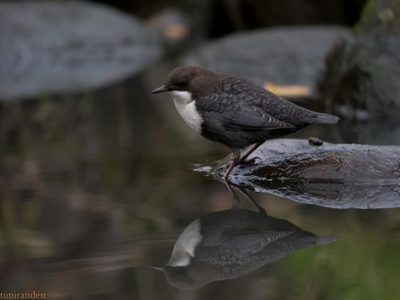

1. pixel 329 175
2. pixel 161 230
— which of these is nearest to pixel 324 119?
pixel 329 175

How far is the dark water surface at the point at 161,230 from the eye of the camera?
3902 mm

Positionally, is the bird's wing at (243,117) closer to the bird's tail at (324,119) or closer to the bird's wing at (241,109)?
the bird's wing at (241,109)

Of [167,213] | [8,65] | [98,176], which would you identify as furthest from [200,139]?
[8,65]

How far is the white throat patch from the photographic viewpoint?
542cm

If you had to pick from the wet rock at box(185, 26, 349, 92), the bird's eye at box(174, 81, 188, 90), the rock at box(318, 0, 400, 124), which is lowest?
the wet rock at box(185, 26, 349, 92)

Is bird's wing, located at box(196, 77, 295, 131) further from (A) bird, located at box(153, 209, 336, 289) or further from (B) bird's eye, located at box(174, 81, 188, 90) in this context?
(A) bird, located at box(153, 209, 336, 289)

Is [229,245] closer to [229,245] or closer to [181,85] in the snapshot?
[229,245]

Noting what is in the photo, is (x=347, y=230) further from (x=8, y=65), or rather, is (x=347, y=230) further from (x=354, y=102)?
(x=8, y=65)

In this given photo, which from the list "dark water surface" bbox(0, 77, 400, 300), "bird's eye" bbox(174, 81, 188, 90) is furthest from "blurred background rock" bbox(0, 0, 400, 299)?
"bird's eye" bbox(174, 81, 188, 90)

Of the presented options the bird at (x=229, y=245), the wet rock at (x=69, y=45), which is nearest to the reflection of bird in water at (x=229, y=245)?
the bird at (x=229, y=245)

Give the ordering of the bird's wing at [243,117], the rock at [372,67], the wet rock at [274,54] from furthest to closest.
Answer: the wet rock at [274,54] < the rock at [372,67] < the bird's wing at [243,117]

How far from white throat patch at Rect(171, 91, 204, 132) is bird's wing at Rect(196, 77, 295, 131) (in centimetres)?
5

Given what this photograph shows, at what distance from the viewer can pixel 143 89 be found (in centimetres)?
1058

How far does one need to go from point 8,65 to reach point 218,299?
28.6 feet
